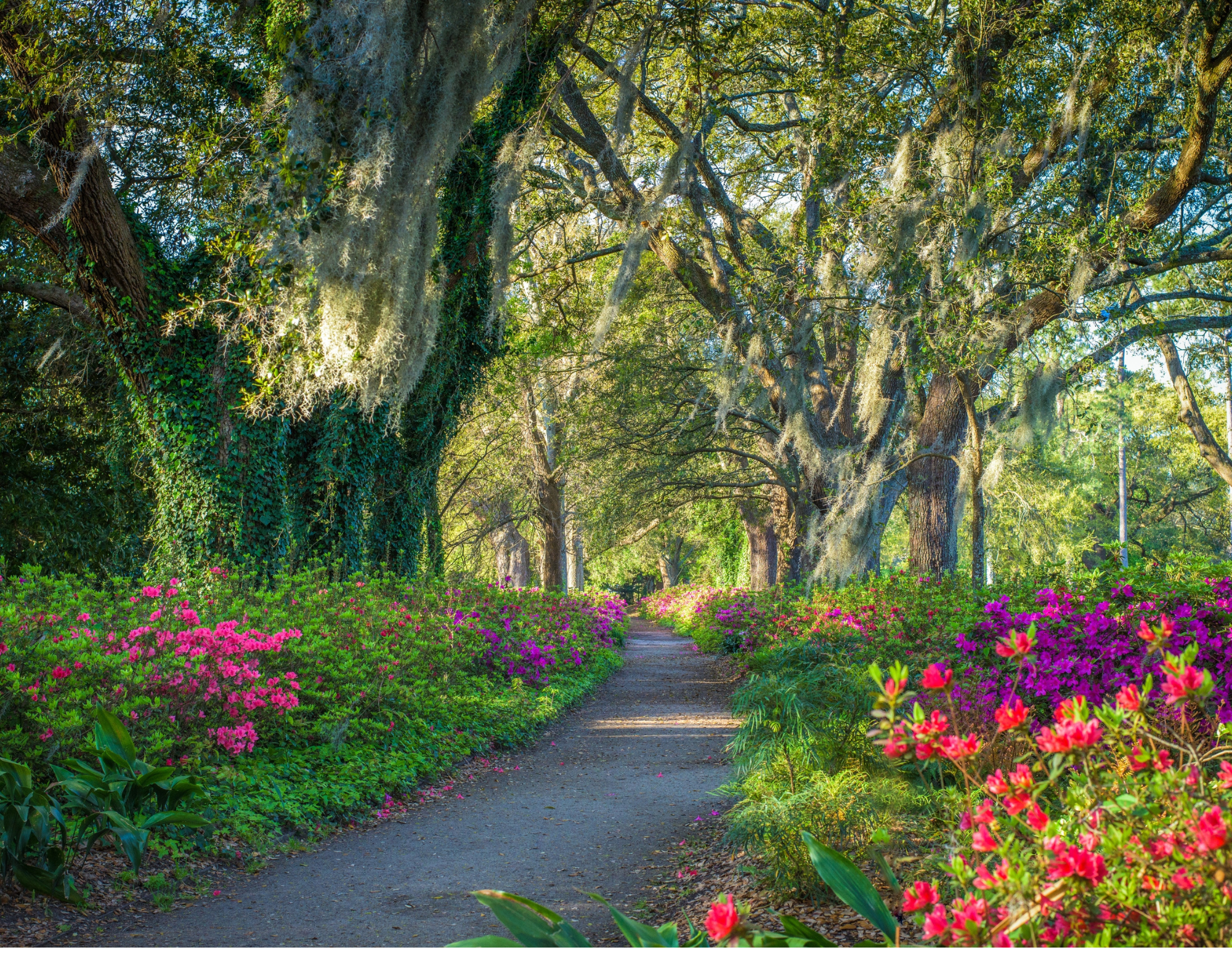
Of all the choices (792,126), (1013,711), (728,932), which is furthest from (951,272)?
(728,932)

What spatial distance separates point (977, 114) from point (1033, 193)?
115 centimetres

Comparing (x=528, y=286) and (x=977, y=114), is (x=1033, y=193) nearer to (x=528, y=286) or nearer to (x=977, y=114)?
(x=977, y=114)

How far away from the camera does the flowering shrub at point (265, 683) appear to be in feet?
12.7

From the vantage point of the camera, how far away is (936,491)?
9.80 metres

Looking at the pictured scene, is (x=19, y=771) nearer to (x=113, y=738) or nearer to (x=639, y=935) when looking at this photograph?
(x=113, y=738)

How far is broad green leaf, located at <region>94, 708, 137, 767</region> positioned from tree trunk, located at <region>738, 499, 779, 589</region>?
649 inches

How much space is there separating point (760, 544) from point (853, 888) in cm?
1954

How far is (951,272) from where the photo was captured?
7301mm

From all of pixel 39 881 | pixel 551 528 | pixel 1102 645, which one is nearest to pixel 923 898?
pixel 39 881

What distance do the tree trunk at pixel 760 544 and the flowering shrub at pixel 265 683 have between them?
11.9 meters

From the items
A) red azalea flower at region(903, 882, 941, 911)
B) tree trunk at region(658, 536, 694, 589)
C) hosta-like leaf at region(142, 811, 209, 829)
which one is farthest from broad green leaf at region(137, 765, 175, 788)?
tree trunk at region(658, 536, 694, 589)

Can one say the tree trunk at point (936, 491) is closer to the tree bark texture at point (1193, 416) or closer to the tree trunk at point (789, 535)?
the tree trunk at point (789, 535)

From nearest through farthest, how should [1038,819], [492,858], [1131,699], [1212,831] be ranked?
[1212,831] → [1038,819] → [1131,699] → [492,858]

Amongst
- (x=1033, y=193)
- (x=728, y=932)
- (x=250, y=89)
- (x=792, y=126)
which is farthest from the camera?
(x=792, y=126)
